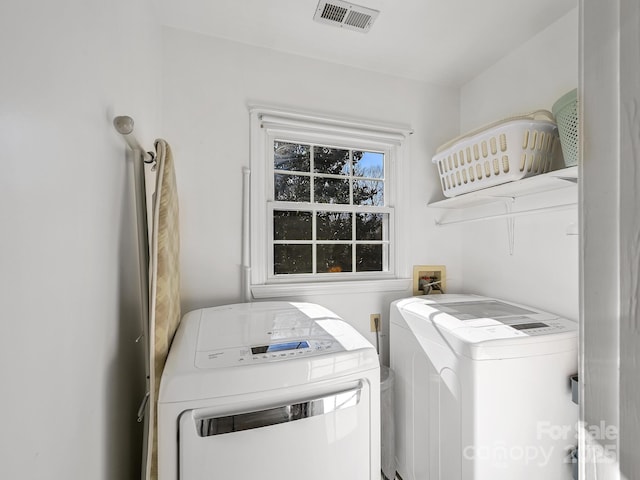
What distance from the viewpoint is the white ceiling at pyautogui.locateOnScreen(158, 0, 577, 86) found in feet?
4.73

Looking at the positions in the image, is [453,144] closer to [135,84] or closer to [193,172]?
[193,172]

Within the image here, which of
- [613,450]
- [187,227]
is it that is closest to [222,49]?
[187,227]

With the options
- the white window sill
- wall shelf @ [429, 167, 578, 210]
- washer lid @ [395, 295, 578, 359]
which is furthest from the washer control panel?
wall shelf @ [429, 167, 578, 210]

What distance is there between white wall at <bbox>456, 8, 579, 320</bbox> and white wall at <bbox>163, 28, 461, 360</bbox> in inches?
29.9

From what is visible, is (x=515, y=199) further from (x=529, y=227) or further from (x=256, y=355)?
(x=256, y=355)

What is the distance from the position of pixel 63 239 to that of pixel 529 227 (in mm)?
2012

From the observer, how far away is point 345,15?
4.89 ft

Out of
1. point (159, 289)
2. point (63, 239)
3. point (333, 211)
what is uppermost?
point (333, 211)

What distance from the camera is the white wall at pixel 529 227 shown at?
58.0 inches

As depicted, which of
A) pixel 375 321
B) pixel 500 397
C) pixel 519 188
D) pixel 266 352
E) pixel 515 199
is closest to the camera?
pixel 266 352

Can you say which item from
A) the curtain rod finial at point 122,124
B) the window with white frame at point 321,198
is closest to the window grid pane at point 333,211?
the window with white frame at point 321,198

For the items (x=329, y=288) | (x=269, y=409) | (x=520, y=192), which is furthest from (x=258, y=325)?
(x=520, y=192)

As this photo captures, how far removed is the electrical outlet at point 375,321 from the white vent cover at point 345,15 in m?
1.66

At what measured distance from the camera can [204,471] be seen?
797 millimetres
